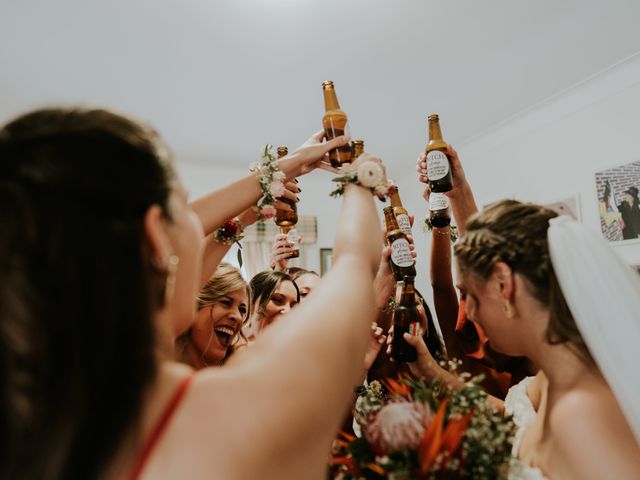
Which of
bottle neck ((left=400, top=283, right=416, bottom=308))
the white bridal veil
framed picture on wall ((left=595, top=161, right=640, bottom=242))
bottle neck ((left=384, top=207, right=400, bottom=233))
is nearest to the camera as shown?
the white bridal veil

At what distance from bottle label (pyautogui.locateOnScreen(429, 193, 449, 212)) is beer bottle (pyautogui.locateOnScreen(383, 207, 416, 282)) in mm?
182

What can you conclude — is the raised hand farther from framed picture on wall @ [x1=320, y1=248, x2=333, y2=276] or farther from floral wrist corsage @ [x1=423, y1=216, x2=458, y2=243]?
framed picture on wall @ [x1=320, y1=248, x2=333, y2=276]

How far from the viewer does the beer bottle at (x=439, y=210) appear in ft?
6.68

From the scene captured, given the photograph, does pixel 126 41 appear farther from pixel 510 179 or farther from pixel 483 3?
pixel 510 179

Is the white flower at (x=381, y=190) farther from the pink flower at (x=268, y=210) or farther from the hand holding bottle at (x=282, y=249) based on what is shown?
the hand holding bottle at (x=282, y=249)

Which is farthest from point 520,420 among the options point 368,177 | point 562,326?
point 368,177

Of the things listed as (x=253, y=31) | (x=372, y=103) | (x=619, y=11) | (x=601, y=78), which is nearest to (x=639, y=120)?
(x=601, y=78)

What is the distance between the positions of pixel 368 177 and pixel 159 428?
2.12ft

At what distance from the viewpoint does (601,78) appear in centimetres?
366

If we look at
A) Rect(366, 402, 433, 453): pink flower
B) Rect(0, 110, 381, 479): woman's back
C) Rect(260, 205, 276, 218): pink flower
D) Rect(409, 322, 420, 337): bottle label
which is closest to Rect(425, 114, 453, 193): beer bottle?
Rect(409, 322, 420, 337): bottle label

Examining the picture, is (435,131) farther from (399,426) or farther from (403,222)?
(399,426)

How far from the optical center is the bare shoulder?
0.98m

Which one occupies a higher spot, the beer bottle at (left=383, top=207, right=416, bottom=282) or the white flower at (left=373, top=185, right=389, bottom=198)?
the white flower at (left=373, top=185, right=389, bottom=198)

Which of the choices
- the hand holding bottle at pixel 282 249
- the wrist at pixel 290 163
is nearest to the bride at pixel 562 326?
the wrist at pixel 290 163
